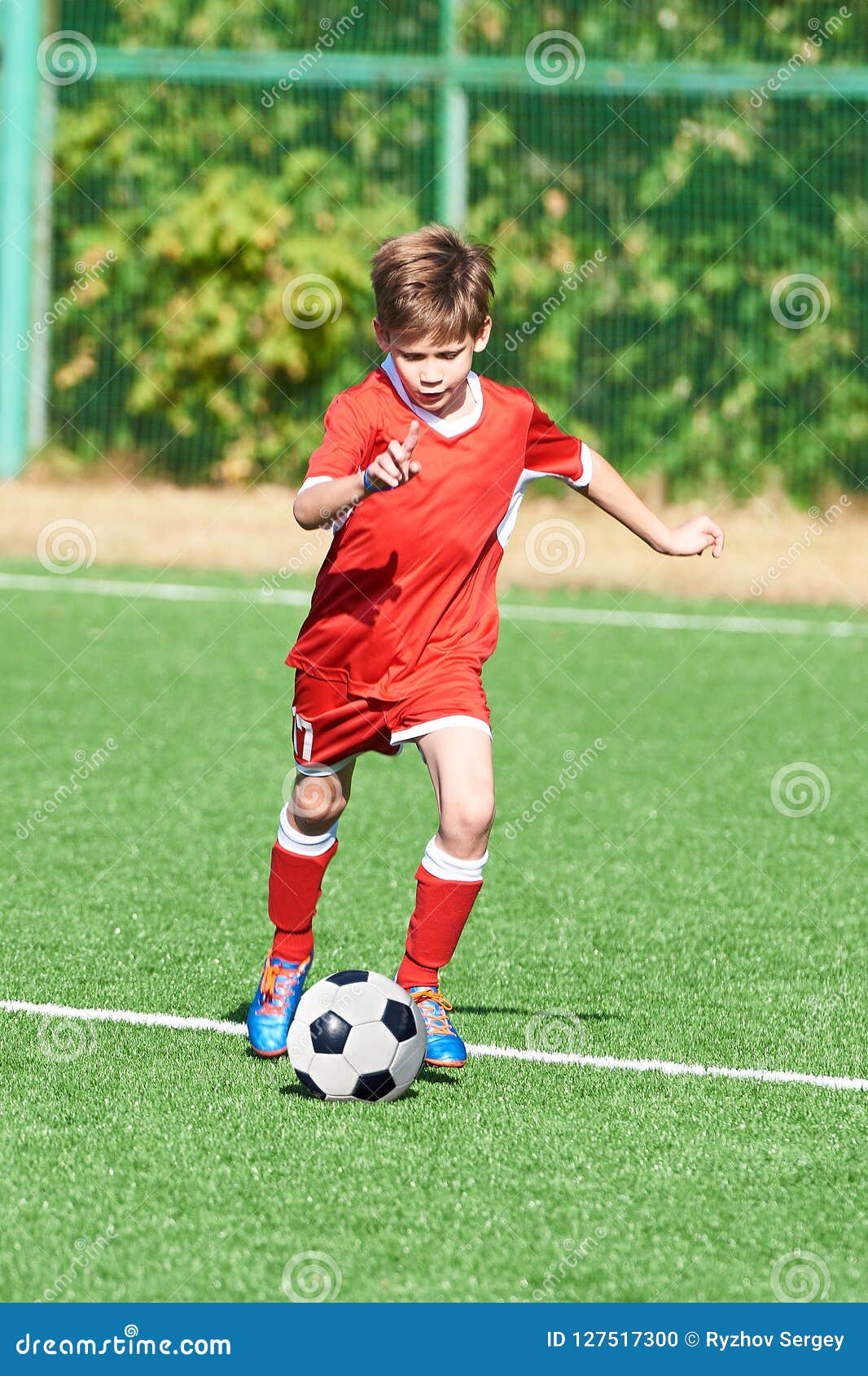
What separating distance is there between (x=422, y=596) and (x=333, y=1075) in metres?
1.01

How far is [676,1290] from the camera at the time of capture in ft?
9.28

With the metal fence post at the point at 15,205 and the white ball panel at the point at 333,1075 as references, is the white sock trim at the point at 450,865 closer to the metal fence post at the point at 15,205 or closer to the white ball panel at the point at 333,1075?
the white ball panel at the point at 333,1075

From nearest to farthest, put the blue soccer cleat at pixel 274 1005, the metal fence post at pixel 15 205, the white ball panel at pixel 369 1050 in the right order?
the white ball panel at pixel 369 1050
the blue soccer cleat at pixel 274 1005
the metal fence post at pixel 15 205

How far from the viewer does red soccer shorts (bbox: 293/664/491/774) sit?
12.4 ft

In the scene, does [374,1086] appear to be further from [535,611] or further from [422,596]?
→ [535,611]

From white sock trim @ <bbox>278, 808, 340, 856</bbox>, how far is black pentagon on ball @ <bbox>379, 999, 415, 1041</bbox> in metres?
0.49

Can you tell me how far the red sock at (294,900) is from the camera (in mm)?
4012

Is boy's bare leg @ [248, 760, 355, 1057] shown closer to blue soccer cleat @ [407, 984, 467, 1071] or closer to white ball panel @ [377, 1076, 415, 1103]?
blue soccer cleat @ [407, 984, 467, 1071]

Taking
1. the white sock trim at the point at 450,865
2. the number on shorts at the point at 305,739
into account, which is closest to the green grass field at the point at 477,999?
the white sock trim at the point at 450,865

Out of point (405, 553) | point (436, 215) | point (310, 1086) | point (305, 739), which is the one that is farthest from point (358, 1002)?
point (436, 215)

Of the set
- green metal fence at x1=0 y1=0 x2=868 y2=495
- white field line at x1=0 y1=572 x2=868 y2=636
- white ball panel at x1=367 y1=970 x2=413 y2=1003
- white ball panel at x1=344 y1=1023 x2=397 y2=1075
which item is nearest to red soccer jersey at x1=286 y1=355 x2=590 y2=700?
white ball panel at x1=367 y1=970 x2=413 y2=1003

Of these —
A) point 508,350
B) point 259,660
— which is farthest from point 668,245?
point 259,660

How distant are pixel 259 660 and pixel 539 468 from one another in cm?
528

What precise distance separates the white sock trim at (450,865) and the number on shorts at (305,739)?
333 mm
